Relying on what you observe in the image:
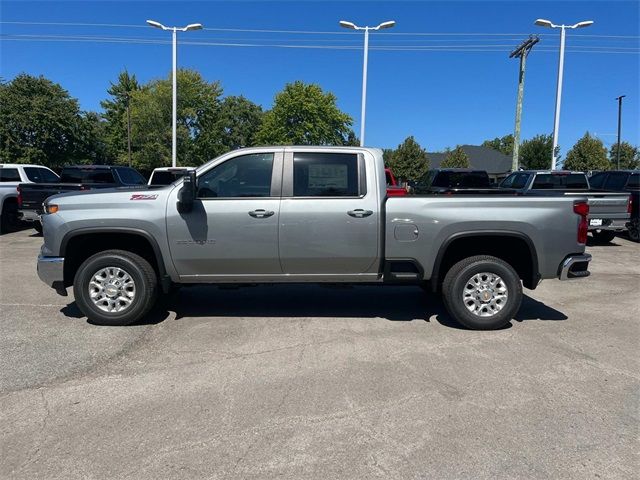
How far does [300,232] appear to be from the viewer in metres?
5.38

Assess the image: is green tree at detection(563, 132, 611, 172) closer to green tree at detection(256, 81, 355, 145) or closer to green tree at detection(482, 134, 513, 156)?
green tree at detection(256, 81, 355, 145)

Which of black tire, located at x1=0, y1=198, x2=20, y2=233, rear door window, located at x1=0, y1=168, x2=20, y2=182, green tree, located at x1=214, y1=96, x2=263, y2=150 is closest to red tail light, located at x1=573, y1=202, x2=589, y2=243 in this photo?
black tire, located at x1=0, y1=198, x2=20, y2=233

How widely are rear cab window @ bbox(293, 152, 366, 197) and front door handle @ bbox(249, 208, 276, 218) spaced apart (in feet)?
1.16

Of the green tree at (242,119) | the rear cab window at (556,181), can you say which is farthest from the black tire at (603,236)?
the green tree at (242,119)

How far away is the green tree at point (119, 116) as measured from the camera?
6242 cm

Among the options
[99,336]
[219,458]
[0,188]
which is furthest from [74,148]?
[219,458]

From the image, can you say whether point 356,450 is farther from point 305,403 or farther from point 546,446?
point 546,446

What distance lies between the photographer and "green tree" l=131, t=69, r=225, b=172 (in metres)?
52.8

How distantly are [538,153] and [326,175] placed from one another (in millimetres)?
47536

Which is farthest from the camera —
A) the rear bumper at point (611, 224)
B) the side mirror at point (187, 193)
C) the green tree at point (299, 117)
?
the green tree at point (299, 117)

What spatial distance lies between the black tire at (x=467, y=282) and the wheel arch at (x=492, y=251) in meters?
0.18

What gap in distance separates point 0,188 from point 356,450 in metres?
14.3

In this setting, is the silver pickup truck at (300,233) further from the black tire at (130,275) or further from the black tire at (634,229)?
the black tire at (634,229)

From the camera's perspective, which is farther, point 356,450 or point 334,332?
point 334,332
